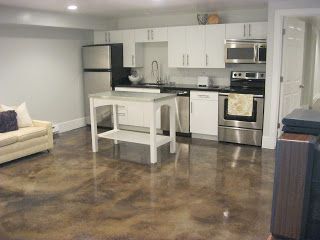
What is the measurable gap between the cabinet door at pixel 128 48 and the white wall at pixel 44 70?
959 millimetres

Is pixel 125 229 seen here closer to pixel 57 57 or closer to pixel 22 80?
pixel 22 80

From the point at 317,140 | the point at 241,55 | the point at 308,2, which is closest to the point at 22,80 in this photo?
the point at 241,55

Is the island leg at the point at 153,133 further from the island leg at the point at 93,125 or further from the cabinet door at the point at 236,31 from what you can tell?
the cabinet door at the point at 236,31

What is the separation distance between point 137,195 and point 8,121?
2.53m

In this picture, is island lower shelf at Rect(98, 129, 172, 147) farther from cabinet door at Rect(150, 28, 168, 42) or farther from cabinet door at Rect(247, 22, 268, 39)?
cabinet door at Rect(247, 22, 268, 39)

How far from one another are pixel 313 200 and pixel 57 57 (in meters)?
6.07

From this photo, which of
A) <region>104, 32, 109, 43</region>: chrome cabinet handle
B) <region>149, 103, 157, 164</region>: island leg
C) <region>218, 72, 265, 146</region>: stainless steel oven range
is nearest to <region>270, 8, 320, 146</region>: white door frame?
<region>218, 72, 265, 146</region>: stainless steel oven range

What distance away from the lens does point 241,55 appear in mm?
5668

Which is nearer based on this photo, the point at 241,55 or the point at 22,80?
the point at 241,55

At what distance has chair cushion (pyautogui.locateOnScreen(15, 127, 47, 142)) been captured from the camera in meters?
4.91

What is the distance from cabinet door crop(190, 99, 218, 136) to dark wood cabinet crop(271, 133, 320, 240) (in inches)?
169

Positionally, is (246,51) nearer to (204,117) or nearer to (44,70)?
(204,117)

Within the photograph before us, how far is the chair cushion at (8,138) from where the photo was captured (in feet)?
15.2

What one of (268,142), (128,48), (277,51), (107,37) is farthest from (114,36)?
(268,142)
